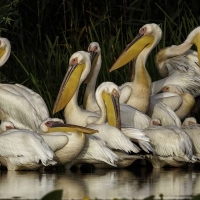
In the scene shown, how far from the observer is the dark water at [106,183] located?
855 cm

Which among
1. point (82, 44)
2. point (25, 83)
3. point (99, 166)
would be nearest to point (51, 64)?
point (25, 83)

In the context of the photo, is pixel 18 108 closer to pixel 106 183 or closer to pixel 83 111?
pixel 83 111

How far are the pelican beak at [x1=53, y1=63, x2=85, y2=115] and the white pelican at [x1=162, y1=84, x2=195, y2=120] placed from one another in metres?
1.43

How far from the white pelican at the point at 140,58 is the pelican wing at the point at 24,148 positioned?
9.41 ft

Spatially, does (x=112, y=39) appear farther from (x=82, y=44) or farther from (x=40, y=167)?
(x=40, y=167)

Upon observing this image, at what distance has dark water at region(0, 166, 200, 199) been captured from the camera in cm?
855

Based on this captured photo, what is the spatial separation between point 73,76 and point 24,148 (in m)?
2.53

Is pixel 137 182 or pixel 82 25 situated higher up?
pixel 82 25

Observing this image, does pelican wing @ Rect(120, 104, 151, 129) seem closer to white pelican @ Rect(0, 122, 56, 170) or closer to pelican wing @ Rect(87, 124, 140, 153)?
pelican wing @ Rect(87, 124, 140, 153)

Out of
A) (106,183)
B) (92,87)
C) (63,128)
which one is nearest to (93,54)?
(92,87)

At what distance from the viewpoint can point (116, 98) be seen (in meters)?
11.8

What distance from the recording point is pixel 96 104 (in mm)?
12984

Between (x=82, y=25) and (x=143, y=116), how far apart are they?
5.21 m

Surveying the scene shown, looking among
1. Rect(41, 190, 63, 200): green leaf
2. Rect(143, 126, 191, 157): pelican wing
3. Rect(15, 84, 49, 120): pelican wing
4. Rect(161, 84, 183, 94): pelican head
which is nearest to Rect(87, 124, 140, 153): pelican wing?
Rect(143, 126, 191, 157): pelican wing
